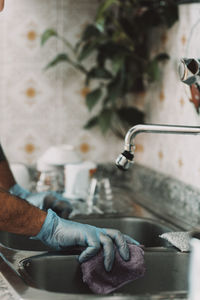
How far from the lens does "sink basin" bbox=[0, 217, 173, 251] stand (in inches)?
64.4

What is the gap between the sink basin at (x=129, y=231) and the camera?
1636 millimetres

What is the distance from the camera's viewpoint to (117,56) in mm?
2232

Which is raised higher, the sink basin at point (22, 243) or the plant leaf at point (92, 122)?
the plant leaf at point (92, 122)

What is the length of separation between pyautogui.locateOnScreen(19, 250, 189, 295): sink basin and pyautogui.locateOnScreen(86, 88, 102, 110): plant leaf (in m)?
1.28

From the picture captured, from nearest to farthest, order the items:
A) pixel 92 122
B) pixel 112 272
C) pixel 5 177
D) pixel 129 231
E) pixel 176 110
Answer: pixel 112 272 < pixel 129 231 < pixel 5 177 < pixel 176 110 < pixel 92 122

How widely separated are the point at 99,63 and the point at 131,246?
1416 mm

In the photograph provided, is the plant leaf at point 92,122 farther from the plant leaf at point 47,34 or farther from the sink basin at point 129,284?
the sink basin at point 129,284

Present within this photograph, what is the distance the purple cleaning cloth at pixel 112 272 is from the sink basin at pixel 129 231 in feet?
1.28

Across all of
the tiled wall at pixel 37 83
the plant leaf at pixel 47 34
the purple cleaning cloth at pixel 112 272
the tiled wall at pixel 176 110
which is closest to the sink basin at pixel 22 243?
the purple cleaning cloth at pixel 112 272

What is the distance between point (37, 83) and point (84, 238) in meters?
1.49

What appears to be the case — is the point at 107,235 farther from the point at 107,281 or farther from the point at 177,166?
Result: the point at 177,166

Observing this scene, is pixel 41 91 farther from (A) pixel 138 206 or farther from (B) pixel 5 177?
(A) pixel 138 206

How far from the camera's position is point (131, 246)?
1266 millimetres

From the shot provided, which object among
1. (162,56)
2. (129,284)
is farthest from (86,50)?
(129,284)
